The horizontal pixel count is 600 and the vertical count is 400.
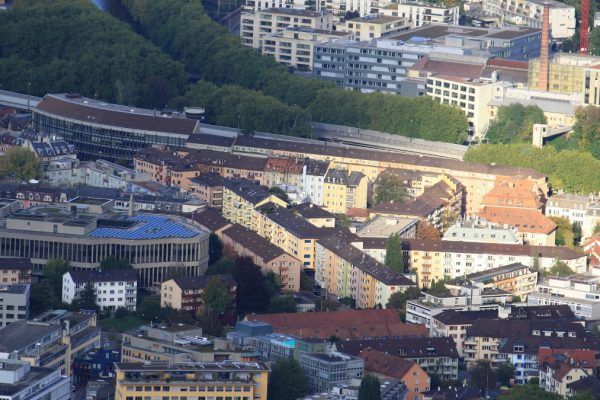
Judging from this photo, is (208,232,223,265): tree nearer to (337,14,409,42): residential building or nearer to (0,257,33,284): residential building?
(0,257,33,284): residential building

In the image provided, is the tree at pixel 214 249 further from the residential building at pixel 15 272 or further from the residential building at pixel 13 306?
the residential building at pixel 13 306

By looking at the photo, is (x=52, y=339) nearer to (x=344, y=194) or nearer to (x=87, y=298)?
(x=87, y=298)

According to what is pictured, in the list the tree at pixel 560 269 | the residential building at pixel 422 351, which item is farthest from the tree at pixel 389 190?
the residential building at pixel 422 351

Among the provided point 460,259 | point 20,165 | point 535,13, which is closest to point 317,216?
point 460,259

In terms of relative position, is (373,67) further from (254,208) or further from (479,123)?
(254,208)

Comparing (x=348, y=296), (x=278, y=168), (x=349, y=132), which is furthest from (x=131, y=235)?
(x=349, y=132)
